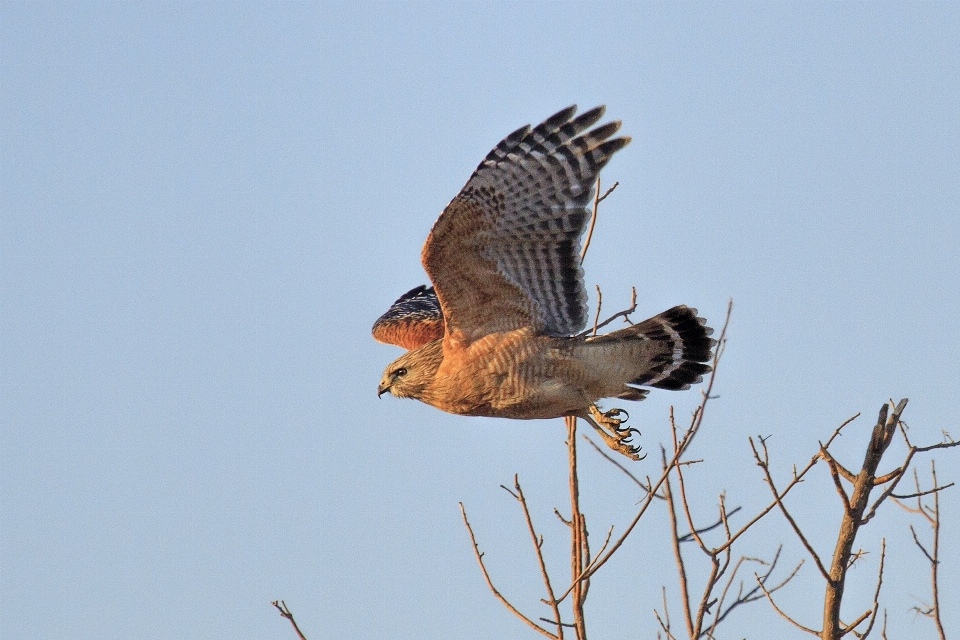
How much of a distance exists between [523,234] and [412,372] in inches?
41.6

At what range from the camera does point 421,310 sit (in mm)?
8078

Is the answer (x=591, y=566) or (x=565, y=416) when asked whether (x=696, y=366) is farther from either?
(x=591, y=566)

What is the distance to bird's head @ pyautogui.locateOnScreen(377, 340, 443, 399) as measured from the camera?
6.05 metres

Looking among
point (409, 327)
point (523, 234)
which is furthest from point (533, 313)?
point (409, 327)

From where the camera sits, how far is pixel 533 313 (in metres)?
5.93

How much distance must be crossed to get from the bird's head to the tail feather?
93cm

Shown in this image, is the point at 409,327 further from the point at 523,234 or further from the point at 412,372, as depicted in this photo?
the point at 523,234

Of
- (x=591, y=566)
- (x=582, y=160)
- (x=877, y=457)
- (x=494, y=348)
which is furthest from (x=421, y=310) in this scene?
(x=877, y=457)

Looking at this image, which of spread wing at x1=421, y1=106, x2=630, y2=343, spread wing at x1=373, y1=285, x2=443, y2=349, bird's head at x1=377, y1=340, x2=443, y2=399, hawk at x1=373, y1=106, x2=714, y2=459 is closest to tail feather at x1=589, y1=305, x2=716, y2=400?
hawk at x1=373, y1=106, x2=714, y2=459

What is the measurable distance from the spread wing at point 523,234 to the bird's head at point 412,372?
0.21 m

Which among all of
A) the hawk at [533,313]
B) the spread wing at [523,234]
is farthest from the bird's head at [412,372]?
the spread wing at [523,234]

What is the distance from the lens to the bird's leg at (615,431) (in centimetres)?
616

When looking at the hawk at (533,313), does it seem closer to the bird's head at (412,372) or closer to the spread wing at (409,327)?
the bird's head at (412,372)

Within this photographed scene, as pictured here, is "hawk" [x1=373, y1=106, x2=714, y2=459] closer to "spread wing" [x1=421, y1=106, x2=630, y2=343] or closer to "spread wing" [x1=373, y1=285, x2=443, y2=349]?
"spread wing" [x1=421, y1=106, x2=630, y2=343]
